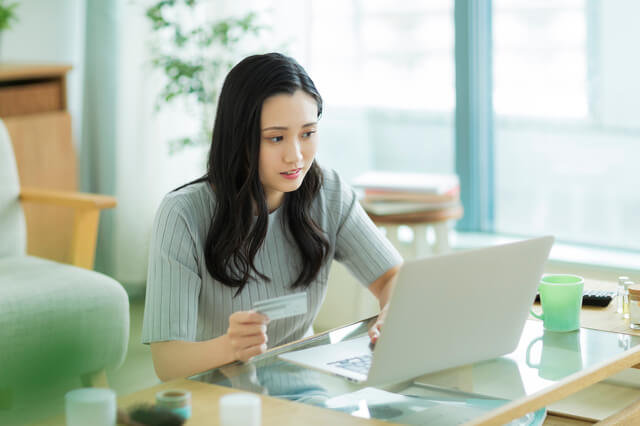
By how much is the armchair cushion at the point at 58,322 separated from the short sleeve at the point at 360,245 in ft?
2.70

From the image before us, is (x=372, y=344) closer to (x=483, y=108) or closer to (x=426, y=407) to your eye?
(x=426, y=407)

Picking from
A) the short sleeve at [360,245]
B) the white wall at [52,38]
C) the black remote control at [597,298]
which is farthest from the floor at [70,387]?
the white wall at [52,38]

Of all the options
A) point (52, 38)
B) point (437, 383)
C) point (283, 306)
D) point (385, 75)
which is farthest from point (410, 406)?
point (52, 38)

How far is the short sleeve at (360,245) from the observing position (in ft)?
6.06

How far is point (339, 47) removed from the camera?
3477mm

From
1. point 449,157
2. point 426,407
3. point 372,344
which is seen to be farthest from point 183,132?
point 426,407

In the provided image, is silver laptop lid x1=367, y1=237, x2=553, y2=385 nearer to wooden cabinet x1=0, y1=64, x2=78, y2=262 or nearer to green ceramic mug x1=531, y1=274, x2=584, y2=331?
green ceramic mug x1=531, y1=274, x2=584, y2=331

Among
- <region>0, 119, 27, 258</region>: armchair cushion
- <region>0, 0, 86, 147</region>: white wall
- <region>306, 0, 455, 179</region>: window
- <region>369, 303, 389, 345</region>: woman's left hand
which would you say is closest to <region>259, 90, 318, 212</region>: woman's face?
<region>369, 303, 389, 345</region>: woman's left hand

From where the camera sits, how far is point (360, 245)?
6.06 feet

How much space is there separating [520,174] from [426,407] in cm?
220

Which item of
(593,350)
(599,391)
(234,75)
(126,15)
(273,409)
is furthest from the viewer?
(126,15)

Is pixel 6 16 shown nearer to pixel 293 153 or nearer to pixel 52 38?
pixel 52 38

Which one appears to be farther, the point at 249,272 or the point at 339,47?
the point at 339,47

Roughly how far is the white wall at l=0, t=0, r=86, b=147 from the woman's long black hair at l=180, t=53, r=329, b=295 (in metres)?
2.28
